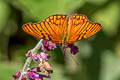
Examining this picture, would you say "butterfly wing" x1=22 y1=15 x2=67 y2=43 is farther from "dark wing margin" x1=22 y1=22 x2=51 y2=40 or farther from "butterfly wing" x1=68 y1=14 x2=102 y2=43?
"butterfly wing" x1=68 y1=14 x2=102 y2=43

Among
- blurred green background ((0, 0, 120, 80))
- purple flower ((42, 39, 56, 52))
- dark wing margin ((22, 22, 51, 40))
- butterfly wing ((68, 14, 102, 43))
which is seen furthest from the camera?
blurred green background ((0, 0, 120, 80))

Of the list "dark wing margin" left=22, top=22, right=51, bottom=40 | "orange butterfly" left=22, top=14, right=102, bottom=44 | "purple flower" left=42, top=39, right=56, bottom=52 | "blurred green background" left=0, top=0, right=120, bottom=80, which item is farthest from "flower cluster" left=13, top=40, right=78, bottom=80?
"blurred green background" left=0, top=0, right=120, bottom=80

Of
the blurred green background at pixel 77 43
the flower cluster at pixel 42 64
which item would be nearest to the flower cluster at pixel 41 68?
the flower cluster at pixel 42 64

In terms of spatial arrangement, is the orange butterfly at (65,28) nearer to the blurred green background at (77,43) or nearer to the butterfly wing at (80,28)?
the butterfly wing at (80,28)

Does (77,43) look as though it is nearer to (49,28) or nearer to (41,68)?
(41,68)

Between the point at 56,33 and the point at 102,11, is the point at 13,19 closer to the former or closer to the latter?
the point at 102,11
